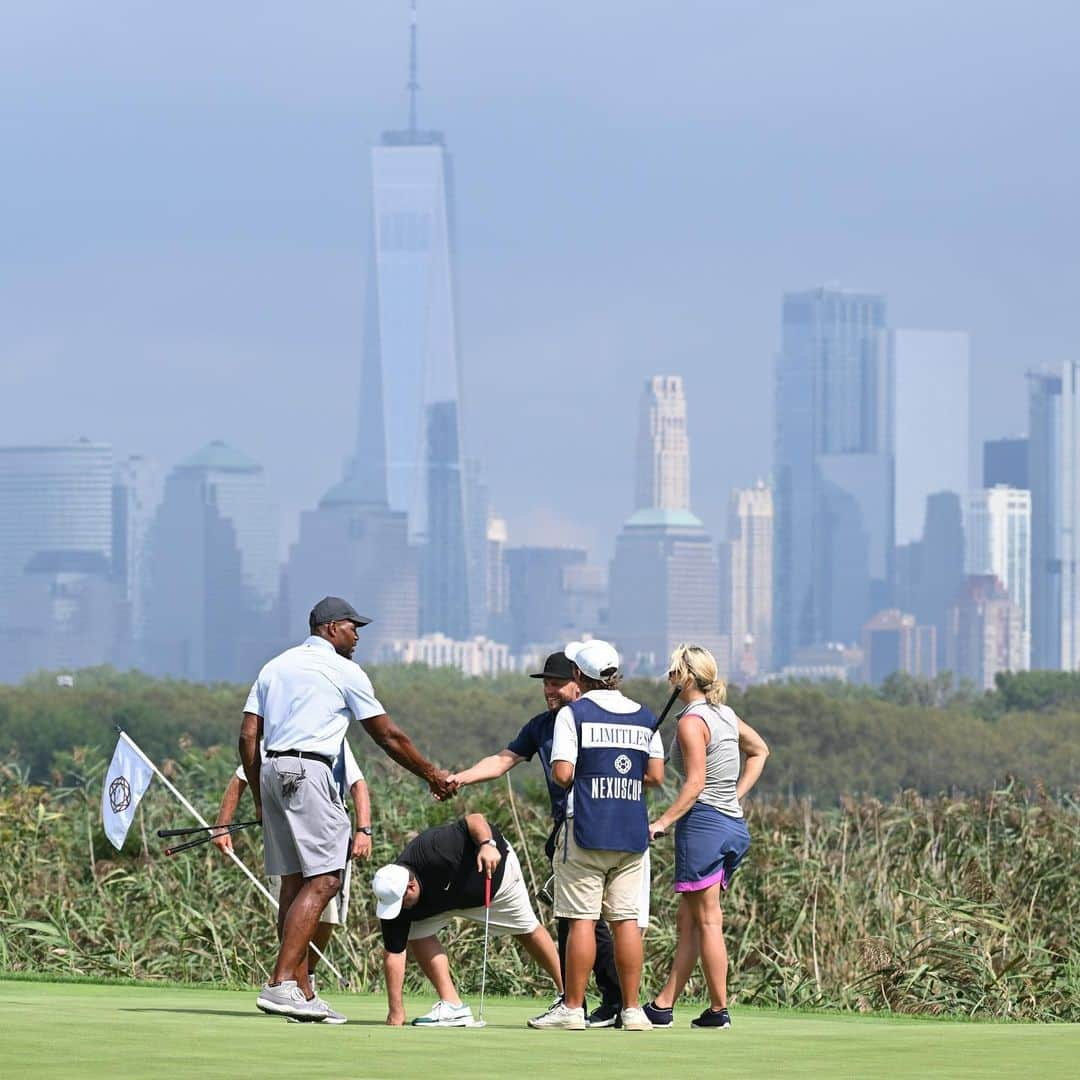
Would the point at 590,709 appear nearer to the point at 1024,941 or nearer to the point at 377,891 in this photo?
the point at 377,891

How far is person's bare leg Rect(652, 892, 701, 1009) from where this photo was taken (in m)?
9.16

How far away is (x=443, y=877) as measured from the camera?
29.6ft

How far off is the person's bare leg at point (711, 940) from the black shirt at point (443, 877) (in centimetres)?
75

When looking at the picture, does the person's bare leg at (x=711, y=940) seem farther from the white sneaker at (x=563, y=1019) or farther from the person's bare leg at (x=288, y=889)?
the person's bare leg at (x=288, y=889)

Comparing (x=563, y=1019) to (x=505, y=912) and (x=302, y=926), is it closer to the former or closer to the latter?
(x=505, y=912)

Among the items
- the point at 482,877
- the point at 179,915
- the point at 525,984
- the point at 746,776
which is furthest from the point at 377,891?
the point at 179,915

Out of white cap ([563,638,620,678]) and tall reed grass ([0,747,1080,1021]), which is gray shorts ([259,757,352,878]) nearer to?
white cap ([563,638,620,678])

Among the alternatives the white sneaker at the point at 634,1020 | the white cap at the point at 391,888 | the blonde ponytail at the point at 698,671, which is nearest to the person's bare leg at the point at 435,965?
the white cap at the point at 391,888

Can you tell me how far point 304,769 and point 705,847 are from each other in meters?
1.51

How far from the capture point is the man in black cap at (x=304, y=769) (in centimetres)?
888

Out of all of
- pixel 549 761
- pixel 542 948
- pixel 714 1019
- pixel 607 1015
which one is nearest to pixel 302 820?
pixel 549 761

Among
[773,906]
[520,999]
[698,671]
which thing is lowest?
[520,999]

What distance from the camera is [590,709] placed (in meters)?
8.73

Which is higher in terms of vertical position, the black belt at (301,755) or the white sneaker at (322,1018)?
the black belt at (301,755)
